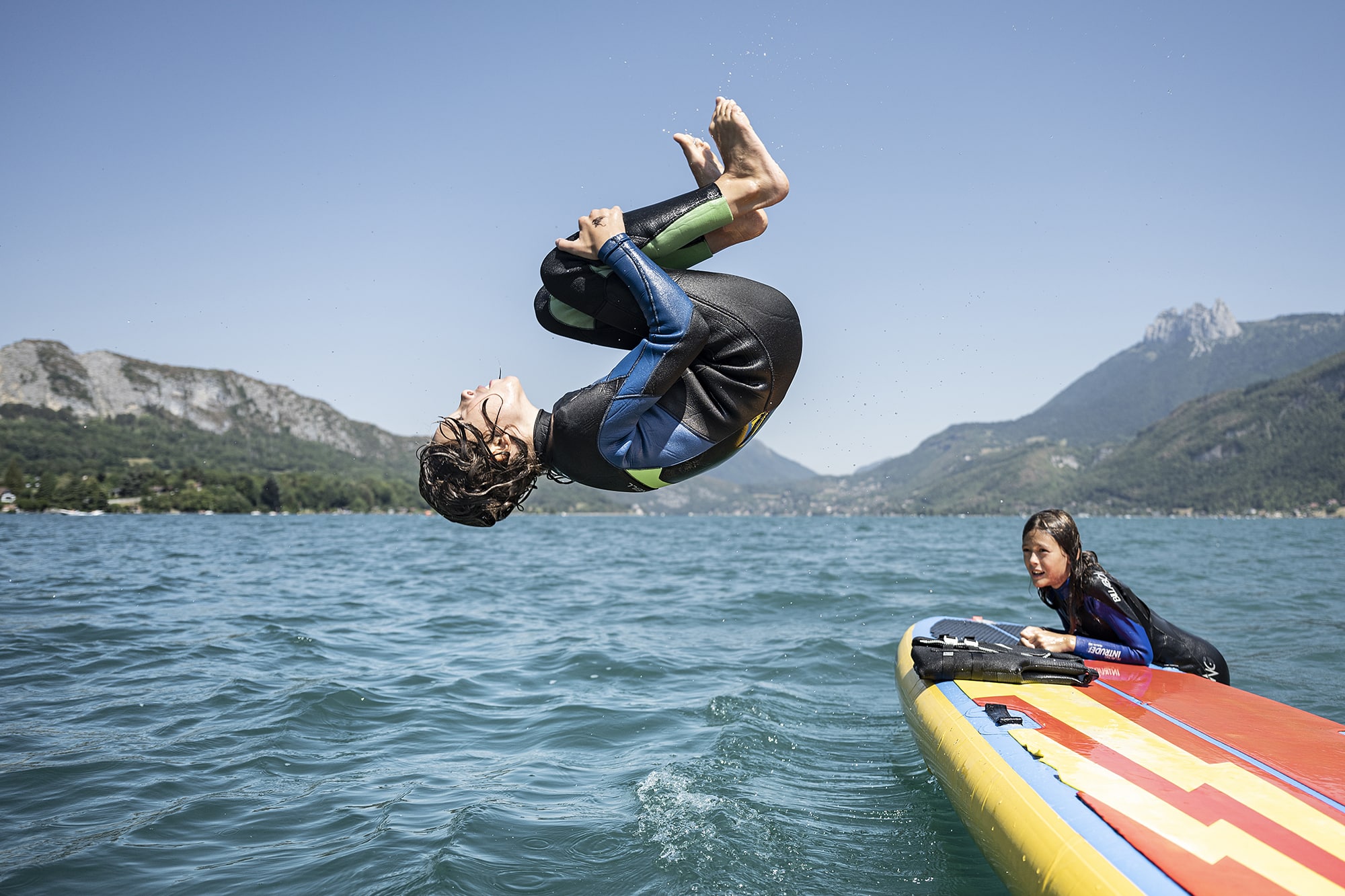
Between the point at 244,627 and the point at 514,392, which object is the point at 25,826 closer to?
the point at 514,392

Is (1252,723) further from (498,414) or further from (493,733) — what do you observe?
(493,733)

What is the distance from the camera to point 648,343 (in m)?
3.25

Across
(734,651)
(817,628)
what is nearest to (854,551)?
(817,628)

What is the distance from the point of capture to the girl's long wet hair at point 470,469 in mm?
3428

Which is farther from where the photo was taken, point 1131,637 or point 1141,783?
point 1131,637

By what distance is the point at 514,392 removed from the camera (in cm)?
356

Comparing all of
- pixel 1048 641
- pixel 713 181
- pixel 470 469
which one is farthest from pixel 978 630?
pixel 470 469

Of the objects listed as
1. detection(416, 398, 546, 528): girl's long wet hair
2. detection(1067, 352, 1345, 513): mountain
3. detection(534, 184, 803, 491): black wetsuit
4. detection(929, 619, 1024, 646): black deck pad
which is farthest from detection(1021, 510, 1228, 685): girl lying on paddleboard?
detection(1067, 352, 1345, 513): mountain

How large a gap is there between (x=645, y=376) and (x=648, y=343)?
0.13m

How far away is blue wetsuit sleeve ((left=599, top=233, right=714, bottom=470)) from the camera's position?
321 cm

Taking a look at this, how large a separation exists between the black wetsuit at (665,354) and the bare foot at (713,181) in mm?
223

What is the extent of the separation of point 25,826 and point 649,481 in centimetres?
473

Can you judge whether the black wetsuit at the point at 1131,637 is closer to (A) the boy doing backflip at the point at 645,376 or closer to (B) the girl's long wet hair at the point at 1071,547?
(B) the girl's long wet hair at the point at 1071,547

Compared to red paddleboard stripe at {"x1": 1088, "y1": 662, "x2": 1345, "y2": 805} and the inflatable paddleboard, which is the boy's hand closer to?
the inflatable paddleboard
